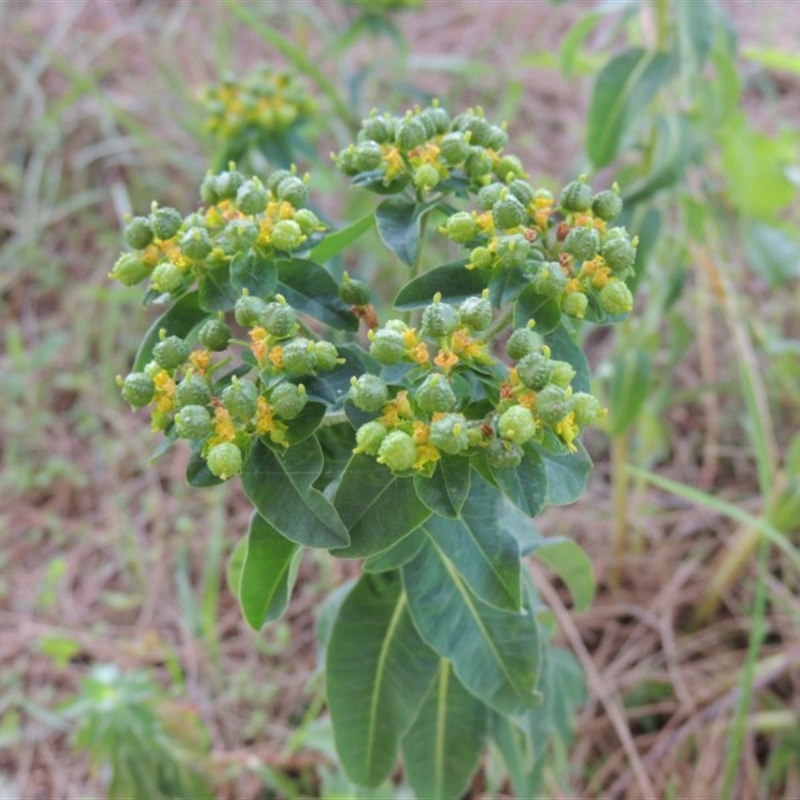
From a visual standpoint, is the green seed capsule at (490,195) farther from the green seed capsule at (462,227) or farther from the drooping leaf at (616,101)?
the drooping leaf at (616,101)

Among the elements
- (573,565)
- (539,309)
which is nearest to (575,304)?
(539,309)

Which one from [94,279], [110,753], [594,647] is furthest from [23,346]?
[594,647]

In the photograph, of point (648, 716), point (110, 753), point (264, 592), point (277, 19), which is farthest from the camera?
point (277, 19)

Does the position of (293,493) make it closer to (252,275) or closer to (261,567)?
(261,567)

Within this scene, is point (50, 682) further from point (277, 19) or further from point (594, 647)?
point (277, 19)

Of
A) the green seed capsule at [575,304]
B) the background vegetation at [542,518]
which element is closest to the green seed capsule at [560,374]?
the green seed capsule at [575,304]
